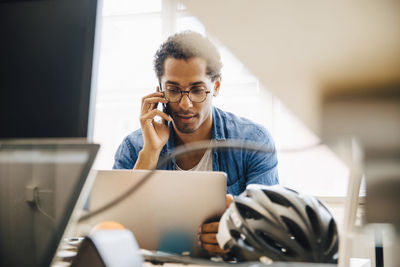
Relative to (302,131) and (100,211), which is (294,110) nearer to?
(302,131)

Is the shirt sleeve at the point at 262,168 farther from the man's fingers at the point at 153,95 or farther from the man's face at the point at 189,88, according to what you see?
the man's fingers at the point at 153,95

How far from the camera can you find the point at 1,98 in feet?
4.46

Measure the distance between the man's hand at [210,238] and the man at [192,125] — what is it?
524 mm

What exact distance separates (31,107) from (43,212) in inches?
37.1

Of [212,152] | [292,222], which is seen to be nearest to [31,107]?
[212,152]

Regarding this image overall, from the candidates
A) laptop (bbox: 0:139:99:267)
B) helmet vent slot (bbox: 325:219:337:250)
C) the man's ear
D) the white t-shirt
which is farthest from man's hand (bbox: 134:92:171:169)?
helmet vent slot (bbox: 325:219:337:250)

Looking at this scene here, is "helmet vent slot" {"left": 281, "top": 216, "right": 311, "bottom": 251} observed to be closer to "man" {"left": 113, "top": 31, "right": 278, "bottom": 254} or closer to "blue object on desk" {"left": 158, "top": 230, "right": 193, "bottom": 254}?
"blue object on desk" {"left": 158, "top": 230, "right": 193, "bottom": 254}

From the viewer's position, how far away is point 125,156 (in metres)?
1.38

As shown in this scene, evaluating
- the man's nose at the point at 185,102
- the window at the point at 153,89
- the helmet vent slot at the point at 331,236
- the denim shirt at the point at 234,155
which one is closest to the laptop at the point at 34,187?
the helmet vent slot at the point at 331,236

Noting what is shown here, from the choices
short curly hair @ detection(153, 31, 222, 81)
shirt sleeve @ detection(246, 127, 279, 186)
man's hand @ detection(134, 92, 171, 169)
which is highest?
short curly hair @ detection(153, 31, 222, 81)

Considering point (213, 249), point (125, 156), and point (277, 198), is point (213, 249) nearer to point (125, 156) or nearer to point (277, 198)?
point (277, 198)

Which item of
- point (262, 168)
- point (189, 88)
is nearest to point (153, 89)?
A: point (189, 88)

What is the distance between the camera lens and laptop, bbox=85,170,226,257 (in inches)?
27.2

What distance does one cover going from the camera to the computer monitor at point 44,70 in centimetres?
135
